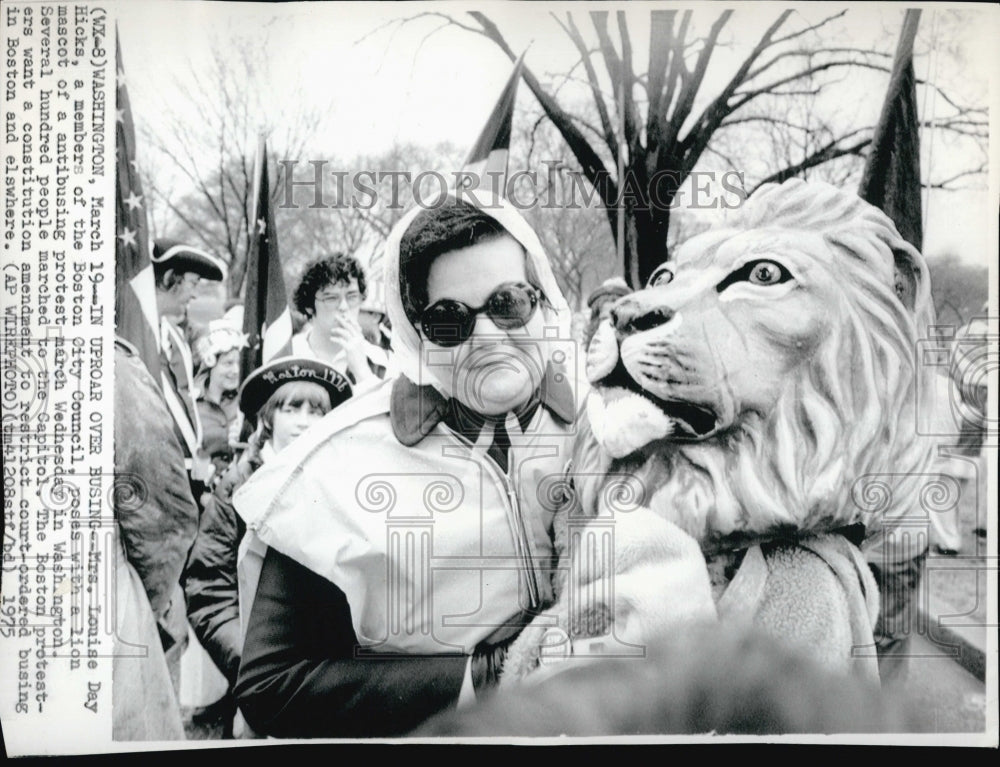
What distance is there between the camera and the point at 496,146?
267 centimetres

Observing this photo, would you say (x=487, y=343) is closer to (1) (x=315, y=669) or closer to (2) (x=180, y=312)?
(2) (x=180, y=312)

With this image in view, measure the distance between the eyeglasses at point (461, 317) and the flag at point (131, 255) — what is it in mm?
709

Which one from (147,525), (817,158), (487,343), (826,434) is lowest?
(147,525)

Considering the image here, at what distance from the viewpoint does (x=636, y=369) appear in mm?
2646

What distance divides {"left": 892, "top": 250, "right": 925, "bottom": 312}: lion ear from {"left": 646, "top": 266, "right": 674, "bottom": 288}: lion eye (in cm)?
60

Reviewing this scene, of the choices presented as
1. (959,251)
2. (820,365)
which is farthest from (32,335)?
(959,251)

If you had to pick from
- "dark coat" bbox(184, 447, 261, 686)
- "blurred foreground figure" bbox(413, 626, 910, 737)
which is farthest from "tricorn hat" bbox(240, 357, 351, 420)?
"blurred foreground figure" bbox(413, 626, 910, 737)

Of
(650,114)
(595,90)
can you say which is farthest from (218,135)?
(650,114)

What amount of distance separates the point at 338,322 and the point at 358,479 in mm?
410

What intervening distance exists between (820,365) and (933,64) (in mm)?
866

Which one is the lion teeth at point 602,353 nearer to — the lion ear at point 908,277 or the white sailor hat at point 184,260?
the lion ear at point 908,277

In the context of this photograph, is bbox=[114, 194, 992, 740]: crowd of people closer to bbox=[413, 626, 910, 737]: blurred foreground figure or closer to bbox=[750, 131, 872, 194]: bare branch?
bbox=[413, 626, 910, 737]: blurred foreground figure

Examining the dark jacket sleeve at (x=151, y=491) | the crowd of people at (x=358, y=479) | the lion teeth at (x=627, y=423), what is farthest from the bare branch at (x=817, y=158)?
the dark jacket sleeve at (x=151, y=491)

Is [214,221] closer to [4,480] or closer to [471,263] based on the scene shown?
[471,263]
